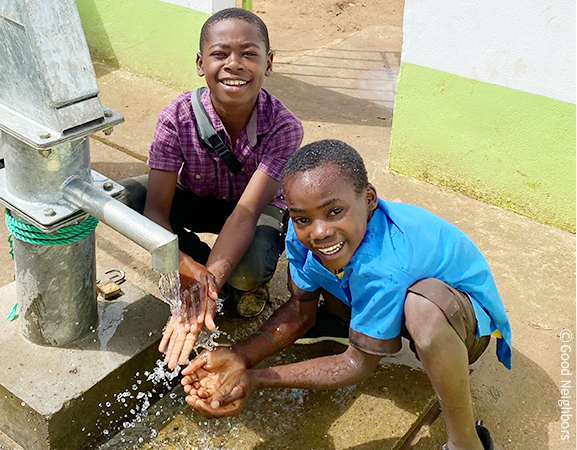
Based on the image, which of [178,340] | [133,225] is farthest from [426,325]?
[133,225]

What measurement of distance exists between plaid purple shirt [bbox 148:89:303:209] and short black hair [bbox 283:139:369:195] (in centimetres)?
47

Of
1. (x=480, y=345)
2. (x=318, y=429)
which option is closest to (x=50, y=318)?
(x=318, y=429)

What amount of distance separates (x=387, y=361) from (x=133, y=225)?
1.20 metres

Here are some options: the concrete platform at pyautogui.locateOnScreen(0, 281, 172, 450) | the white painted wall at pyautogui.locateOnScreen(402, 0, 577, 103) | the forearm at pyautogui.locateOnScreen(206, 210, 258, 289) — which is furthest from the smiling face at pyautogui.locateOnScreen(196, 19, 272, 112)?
the white painted wall at pyautogui.locateOnScreen(402, 0, 577, 103)

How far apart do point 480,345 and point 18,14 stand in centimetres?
163

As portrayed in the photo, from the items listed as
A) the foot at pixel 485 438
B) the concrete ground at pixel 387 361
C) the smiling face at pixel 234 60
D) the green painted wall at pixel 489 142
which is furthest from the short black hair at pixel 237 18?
the foot at pixel 485 438

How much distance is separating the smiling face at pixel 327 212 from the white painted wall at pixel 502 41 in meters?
1.65

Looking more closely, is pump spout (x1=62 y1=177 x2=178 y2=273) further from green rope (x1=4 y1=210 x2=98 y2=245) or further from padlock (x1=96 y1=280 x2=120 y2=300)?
padlock (x1=96 y1=280 x2=120 y2=300)

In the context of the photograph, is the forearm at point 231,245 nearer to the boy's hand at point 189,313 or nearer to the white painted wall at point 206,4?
the boy's hand at point 189,313

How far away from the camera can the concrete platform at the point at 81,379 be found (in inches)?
79.3

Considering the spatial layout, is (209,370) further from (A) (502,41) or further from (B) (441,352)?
(A) (502,41)

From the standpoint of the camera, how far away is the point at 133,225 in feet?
5.39

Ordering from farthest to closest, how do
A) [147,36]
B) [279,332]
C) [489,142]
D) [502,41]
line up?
1. [147,36]
2. [489,142]
3. [502,41]
4. [279,332]

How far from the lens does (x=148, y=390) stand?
2277 millimetres
